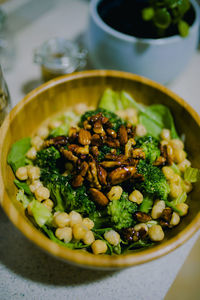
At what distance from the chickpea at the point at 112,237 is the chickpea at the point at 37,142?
42cm

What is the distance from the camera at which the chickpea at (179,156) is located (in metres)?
1.01

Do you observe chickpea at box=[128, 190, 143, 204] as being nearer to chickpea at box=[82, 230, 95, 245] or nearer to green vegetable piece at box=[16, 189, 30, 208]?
chickpea at box=[82, 230, 95, 245]

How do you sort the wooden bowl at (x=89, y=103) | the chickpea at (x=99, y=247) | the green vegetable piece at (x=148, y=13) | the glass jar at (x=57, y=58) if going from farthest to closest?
the glass jar at (x=57, y=58), the green vegetable piece at (x=148, y=13), the chickpea at (x=99, y=247), the wooden bowl at (x=89, y=103)

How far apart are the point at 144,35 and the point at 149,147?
0.56m

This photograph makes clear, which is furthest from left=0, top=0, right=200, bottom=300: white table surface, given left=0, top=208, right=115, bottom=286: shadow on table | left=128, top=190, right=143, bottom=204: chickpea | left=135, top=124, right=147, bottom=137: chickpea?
left=135, top=124, right=147, bottom=137: chickpea

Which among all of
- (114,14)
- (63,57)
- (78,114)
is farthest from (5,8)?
(78,114)

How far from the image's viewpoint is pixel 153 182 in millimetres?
886

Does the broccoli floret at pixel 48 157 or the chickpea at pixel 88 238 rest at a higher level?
the broccoli floret at pixel 48 157

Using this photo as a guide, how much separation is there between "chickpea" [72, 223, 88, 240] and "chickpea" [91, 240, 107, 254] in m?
0.04

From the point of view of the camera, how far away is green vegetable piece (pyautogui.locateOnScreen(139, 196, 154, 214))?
92 cm

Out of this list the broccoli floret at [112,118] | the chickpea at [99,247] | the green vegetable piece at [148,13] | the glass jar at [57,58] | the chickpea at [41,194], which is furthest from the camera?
the glass jar at [57,58]

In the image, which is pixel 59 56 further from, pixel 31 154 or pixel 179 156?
pixel 179 156

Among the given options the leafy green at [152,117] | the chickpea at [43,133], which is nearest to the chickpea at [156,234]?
the leafy green at [152,117]

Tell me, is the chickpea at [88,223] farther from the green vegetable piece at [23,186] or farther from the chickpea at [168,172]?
the chickpea at [168,172]
